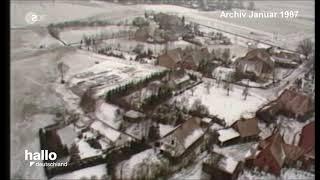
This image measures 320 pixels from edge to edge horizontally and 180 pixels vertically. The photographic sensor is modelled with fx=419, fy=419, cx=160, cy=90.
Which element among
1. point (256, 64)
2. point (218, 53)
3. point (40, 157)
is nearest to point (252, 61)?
point (256, 64)

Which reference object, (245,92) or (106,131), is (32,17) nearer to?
(106,131)

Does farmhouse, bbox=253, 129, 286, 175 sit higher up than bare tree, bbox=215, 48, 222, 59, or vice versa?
bare tree, bbox=215, 48, 222, 59

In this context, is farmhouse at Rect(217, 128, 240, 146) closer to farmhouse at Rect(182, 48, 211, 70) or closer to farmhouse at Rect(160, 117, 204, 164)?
farmhouse at Rect(160, 117, 204, 164)

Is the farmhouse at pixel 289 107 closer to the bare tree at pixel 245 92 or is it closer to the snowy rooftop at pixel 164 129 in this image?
the bare tree at pixel 245 92

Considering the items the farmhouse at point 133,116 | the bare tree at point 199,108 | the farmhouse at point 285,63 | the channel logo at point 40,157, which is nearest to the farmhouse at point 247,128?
the bare tree at point 199,108

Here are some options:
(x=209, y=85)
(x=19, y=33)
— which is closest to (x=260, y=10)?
(x=209, y=85)

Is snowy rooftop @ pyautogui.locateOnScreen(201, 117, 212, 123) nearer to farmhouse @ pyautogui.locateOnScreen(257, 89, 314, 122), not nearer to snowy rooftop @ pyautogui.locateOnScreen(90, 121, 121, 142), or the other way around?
farmhouse @ pyautogui.locateOnScreen(257, 89, 314, 122)

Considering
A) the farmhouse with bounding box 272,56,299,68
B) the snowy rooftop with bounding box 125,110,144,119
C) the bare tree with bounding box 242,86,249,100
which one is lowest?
the snowy rooftop with bounding box 125,110,144,119

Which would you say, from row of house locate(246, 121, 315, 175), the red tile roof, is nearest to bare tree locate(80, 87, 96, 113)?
row of house locate(246, 121, 315, 175)
